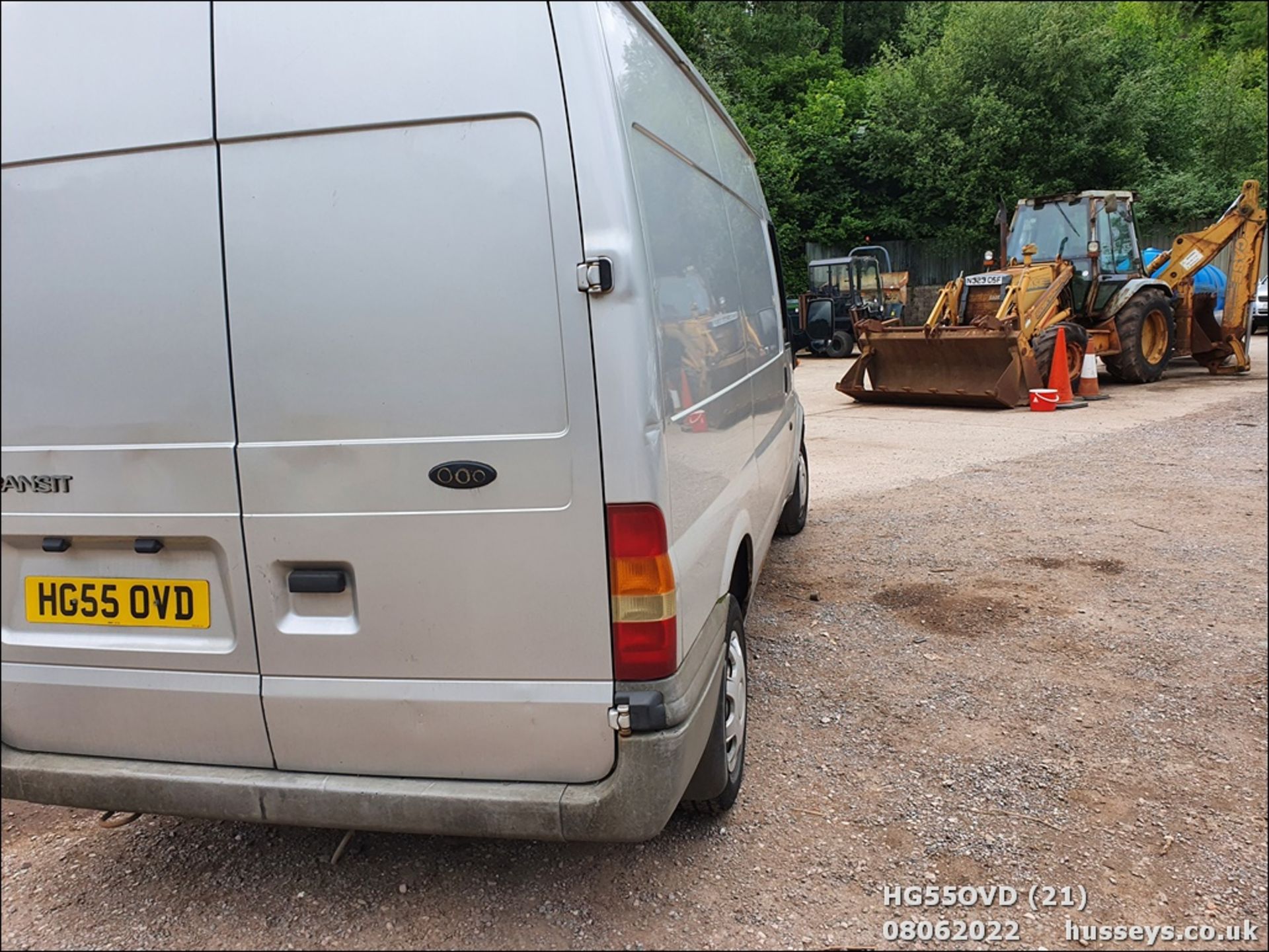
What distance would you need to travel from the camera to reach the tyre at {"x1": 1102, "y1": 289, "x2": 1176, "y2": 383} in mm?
13359

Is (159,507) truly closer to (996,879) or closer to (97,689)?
(97,689)

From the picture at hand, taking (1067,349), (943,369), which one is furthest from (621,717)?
(1067,349)

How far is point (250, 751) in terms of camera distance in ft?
7.83

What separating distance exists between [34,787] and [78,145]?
1.66 metres

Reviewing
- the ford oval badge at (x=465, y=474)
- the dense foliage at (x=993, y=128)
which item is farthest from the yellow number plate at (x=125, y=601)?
the dense foliage at (x=993, y=128)

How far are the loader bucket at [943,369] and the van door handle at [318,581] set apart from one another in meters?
10.8

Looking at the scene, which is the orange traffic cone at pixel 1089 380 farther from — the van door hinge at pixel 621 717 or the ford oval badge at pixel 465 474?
the ford oval badge at pixel 465 474

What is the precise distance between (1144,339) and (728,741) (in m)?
13.6

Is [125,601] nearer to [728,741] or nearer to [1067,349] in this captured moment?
[728,741]

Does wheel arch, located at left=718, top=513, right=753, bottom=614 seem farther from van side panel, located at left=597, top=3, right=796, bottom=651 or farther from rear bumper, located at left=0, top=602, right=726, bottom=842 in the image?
rear bumper, located at left=0, top=602, right=726, bottom=842

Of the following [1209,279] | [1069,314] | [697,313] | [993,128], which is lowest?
[697,313]

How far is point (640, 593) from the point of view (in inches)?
86.5

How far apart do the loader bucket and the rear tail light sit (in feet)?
34.4

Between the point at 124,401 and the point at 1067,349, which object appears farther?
the point at 1067,349
